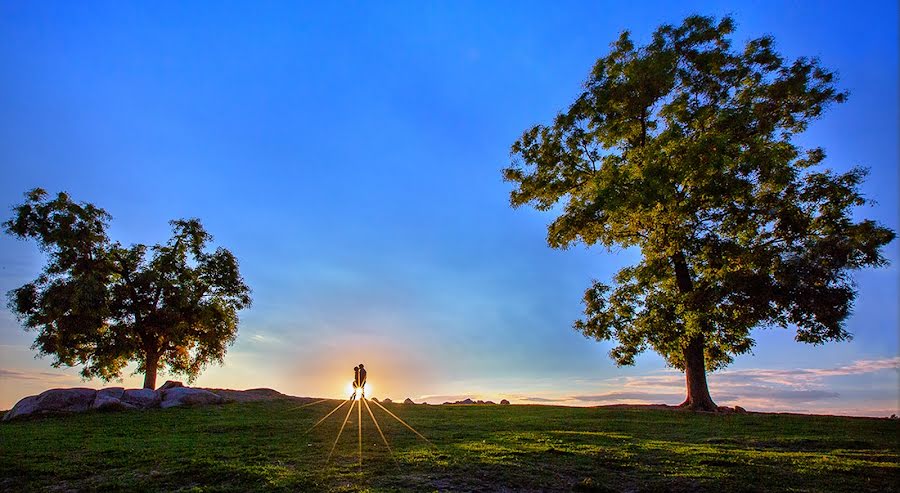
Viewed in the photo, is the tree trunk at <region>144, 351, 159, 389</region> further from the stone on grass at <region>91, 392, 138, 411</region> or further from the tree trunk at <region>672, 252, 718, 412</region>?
the tree trunk at <region>672, 252, 718, 412</region>

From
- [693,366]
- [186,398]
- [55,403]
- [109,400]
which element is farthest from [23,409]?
[693,366]

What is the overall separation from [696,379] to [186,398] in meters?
30.7

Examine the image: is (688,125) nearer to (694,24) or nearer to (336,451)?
(694,24)

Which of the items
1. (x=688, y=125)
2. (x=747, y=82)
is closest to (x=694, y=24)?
(x=747, y=82)

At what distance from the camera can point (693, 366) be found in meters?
31.4

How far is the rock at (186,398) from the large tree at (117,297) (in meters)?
6.32

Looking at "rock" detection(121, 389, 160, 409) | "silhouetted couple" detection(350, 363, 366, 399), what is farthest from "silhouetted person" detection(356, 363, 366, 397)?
"rock" detection(121, 389, 160, 409)

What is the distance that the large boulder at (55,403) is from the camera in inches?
1161

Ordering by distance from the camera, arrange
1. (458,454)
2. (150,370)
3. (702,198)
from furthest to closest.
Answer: (150,370)
(702,198)
(458,454)

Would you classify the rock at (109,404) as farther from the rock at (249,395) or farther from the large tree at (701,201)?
the large tree at (701,201)

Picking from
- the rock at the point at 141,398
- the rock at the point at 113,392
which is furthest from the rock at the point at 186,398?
the rock at the point at 113,392

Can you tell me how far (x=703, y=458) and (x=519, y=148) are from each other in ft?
82.1

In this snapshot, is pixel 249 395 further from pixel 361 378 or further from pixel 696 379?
pixel 696 379

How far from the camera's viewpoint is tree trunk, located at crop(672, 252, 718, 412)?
101 feet
